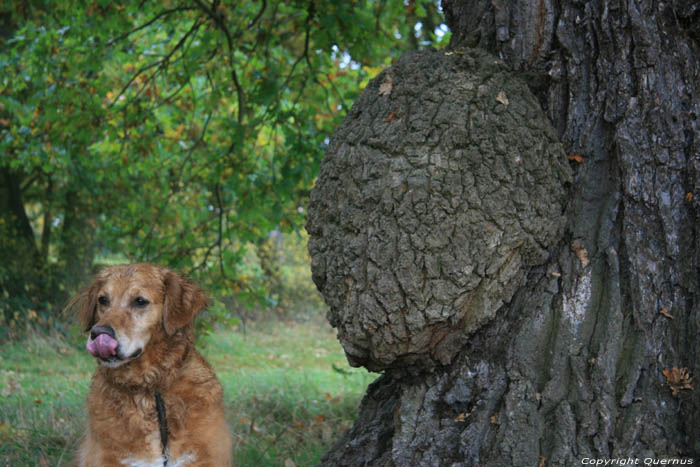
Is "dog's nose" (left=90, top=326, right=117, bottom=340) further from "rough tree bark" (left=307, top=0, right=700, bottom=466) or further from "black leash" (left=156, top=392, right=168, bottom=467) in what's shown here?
"rough tree bark" (left=307, top=0, right=700, bottom=466)

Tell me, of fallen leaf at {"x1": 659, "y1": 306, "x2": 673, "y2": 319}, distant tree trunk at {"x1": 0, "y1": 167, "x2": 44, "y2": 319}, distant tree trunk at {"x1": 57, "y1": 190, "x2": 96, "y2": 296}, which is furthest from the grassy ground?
distant tree trunk at {"x1": 57, "y1": 190, "x2": 96, "y2": 296}

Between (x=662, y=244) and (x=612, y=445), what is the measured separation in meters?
0.88

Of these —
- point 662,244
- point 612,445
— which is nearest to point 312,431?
point 612,445

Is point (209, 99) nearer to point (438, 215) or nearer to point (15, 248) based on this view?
point (438, 215)

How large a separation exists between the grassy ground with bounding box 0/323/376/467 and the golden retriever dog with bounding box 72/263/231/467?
1.27 metres

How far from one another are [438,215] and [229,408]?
3864 millimetres

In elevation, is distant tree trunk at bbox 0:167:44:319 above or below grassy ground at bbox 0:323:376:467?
above

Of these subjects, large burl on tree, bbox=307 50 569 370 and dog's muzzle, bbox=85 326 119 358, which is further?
dog's muzzle, bbox=85 326 119 358

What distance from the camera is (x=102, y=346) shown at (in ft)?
9.34

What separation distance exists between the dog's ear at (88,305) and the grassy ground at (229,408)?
1.29 m

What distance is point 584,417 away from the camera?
2580mm

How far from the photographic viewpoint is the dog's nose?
2.86 meters

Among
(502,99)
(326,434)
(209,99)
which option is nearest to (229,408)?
(326,434)

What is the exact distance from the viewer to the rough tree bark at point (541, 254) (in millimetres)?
2600
